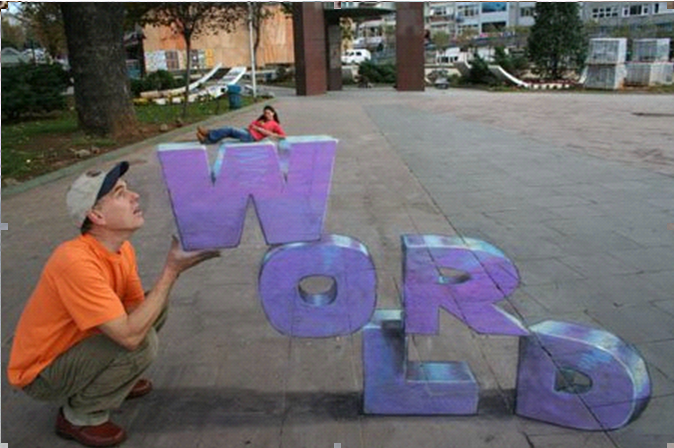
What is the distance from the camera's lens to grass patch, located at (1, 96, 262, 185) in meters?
9.96

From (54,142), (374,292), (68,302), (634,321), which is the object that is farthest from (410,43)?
(68,302)

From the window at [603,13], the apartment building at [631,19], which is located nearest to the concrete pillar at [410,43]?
the apartment building at [631,19]

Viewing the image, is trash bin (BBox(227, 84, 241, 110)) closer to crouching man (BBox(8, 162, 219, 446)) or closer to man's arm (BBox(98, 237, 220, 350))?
crouching man (BBox(8, 162, 219, 446))

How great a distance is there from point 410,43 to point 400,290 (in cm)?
2647

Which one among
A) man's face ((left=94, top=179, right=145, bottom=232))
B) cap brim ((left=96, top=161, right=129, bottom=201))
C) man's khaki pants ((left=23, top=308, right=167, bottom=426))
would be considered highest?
cap brim ((left=96, top=161, right=129, bottom=201))

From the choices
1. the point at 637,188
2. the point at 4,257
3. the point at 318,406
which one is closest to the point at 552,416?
the point at 318,406

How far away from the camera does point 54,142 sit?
1247 centimetres

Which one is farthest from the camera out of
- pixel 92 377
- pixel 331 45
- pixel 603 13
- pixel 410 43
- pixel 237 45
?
pixel 237 45

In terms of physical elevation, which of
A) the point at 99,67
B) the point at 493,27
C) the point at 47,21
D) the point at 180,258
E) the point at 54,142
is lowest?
the point at 54,142

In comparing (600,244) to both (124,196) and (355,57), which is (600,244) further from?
(355,57)

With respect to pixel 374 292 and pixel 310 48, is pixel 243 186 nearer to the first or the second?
pixel 374 292

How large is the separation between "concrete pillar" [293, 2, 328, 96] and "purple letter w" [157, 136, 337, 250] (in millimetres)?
25188

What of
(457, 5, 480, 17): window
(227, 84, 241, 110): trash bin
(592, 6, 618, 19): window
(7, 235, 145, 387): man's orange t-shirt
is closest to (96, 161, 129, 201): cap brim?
(7, 235, 145, 387): man's orange t-shirt

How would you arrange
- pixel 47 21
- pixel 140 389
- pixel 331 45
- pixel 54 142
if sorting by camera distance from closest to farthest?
pixel 140 389 → pixel 54 142 → pixel 47 21 → pixel 331 45
